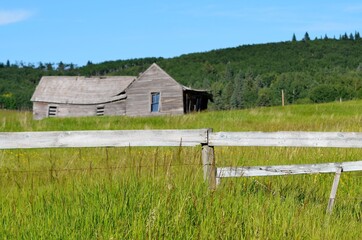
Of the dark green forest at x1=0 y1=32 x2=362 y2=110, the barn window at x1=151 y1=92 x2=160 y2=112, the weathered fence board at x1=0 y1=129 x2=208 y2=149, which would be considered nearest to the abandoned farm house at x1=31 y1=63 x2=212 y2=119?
the barn window at x1=151 y1=92 x2=160 y2=112

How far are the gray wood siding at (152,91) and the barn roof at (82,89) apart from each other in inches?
117

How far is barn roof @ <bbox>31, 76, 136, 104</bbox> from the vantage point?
53312 mm

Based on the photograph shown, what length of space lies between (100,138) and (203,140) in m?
1.23

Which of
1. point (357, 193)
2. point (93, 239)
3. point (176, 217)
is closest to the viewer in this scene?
point (93, 239)

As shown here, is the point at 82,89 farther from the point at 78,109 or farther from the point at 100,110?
the point at 100,110

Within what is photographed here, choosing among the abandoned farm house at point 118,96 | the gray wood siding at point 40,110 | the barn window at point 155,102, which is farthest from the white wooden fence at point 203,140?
the gray wood siding at point 40,110

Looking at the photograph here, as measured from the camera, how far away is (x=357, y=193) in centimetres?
793

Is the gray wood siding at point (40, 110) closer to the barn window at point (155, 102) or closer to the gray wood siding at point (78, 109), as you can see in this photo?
the gray wood siding at point (78, 109)

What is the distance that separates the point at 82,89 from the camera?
54.8m

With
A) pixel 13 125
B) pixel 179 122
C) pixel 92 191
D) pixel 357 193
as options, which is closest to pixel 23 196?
pixel 92 191

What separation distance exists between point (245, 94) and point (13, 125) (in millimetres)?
113963

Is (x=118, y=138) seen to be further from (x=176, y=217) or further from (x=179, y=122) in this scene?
(x=179, y=122)

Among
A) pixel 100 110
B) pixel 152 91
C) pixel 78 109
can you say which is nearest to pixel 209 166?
pixel 152 91

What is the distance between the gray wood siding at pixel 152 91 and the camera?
48.2 m
